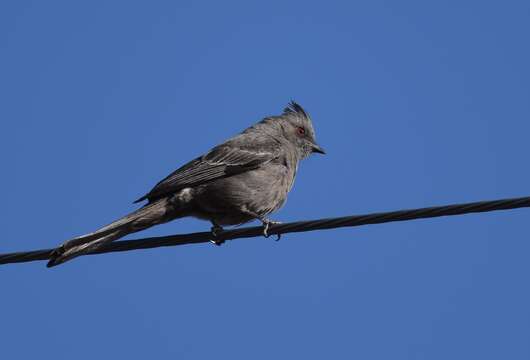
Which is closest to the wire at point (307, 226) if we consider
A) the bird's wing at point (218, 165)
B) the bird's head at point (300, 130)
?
the bird's wing at point (218, 165)

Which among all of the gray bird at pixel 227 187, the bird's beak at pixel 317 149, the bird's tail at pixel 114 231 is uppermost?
the bird's beak at pixel 317 149

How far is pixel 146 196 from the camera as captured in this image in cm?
895

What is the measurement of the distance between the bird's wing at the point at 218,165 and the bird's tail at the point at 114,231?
23 cm

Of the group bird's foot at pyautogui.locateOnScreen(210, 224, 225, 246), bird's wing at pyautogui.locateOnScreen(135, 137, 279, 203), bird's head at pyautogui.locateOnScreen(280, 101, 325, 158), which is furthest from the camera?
bird's head at pyautogui.locateOnScreen(280, 101, 325, 158)

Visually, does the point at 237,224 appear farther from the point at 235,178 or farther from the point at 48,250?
the point at 48,250

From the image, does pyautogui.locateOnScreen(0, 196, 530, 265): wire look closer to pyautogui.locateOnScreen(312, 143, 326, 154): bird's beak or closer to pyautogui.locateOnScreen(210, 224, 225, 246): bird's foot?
pyautogui.locateOnScreen(210, 224, 225, 246): bird's foot

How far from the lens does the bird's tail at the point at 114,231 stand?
6.91 meters

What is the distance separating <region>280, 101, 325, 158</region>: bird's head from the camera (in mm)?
11906

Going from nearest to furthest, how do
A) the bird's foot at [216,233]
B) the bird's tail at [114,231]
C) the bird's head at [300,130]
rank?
the bird's tail at [114,231] < the bird's foot at [216,233] < the bird's head at [300,130]

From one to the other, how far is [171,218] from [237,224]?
1142 mm

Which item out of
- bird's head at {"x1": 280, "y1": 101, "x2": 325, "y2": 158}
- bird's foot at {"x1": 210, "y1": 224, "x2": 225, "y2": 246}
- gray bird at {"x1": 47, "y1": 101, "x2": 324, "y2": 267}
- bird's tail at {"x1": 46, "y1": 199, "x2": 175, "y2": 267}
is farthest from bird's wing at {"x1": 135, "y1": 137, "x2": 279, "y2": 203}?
bird's head at {"x1": 280, "y1": 101, "x2": 325, "y2": 158}

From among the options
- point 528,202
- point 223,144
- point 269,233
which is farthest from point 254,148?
point 528,202

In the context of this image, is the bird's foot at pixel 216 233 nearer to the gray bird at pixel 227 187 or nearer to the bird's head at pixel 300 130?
the gray bird at pixel 227 187

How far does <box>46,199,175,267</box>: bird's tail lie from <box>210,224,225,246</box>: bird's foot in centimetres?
62
